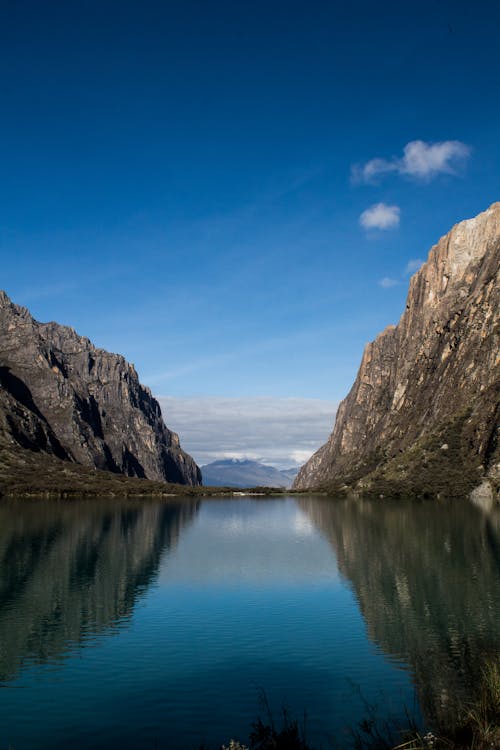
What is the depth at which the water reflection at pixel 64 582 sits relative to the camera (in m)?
39.2

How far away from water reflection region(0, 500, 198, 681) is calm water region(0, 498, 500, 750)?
0.23 m

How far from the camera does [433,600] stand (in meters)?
50.2

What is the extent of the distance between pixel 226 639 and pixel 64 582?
1023 inches

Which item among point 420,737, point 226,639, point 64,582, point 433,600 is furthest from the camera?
point 64,582

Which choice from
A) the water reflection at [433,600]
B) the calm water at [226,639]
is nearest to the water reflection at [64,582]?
the calm water at [226,639]

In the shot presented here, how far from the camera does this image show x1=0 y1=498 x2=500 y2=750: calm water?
87.0ft

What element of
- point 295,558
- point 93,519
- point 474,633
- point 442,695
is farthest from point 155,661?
point 93,519

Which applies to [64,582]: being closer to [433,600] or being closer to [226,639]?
[226,639]

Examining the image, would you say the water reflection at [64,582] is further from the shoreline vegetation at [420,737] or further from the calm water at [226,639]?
the shoreline vegetation at [420,737]

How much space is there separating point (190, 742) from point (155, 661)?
473 inches

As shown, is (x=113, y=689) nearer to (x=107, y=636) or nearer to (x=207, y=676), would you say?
(x=207, y=676)

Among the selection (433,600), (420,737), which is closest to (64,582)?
(433,600)

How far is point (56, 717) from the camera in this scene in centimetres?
2684

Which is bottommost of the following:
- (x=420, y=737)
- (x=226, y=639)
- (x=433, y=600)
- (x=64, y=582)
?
(x=226, y=639)
